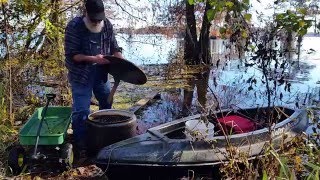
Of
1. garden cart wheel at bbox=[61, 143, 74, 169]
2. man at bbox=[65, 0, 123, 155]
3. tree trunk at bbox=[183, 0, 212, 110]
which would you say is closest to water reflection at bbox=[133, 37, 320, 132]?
tree trunk at bbox=[183, 0, 212, 110]

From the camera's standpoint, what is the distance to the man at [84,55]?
4582mm

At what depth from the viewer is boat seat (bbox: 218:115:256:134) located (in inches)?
179

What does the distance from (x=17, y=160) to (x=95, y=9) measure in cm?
196

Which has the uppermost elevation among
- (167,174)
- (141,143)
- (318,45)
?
(318,45)

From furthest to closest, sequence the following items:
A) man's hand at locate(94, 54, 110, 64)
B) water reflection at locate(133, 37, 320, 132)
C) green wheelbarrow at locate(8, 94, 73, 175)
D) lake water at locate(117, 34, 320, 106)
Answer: lake water at locate(117, 34, 320, 106)
water reflection at locate(133, 37, 320, 132)
man's hand at locate(94, 54, 110, 64)
green wheelbarrow at locate(8, 94, 73, 175)

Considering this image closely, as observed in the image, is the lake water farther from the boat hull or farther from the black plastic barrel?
the black plastic barrel

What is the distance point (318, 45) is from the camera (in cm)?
1873

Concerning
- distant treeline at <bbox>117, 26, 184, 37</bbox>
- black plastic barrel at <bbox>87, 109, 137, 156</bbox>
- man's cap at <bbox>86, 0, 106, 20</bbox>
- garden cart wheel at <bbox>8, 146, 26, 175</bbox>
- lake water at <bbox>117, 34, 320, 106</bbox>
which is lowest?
garden cart wheel at <bbox>8, 146, 26, 175</bbox>

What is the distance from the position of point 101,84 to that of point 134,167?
152 cm

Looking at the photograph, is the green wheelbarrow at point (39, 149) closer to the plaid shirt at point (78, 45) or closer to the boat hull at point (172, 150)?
the boat hull at point (172, 150)

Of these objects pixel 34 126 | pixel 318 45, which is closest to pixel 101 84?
pixel 34 126

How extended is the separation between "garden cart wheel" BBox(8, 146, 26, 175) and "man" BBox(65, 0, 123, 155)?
85cm

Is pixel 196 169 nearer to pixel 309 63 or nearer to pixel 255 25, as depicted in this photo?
pixel 255 25

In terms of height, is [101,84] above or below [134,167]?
above
